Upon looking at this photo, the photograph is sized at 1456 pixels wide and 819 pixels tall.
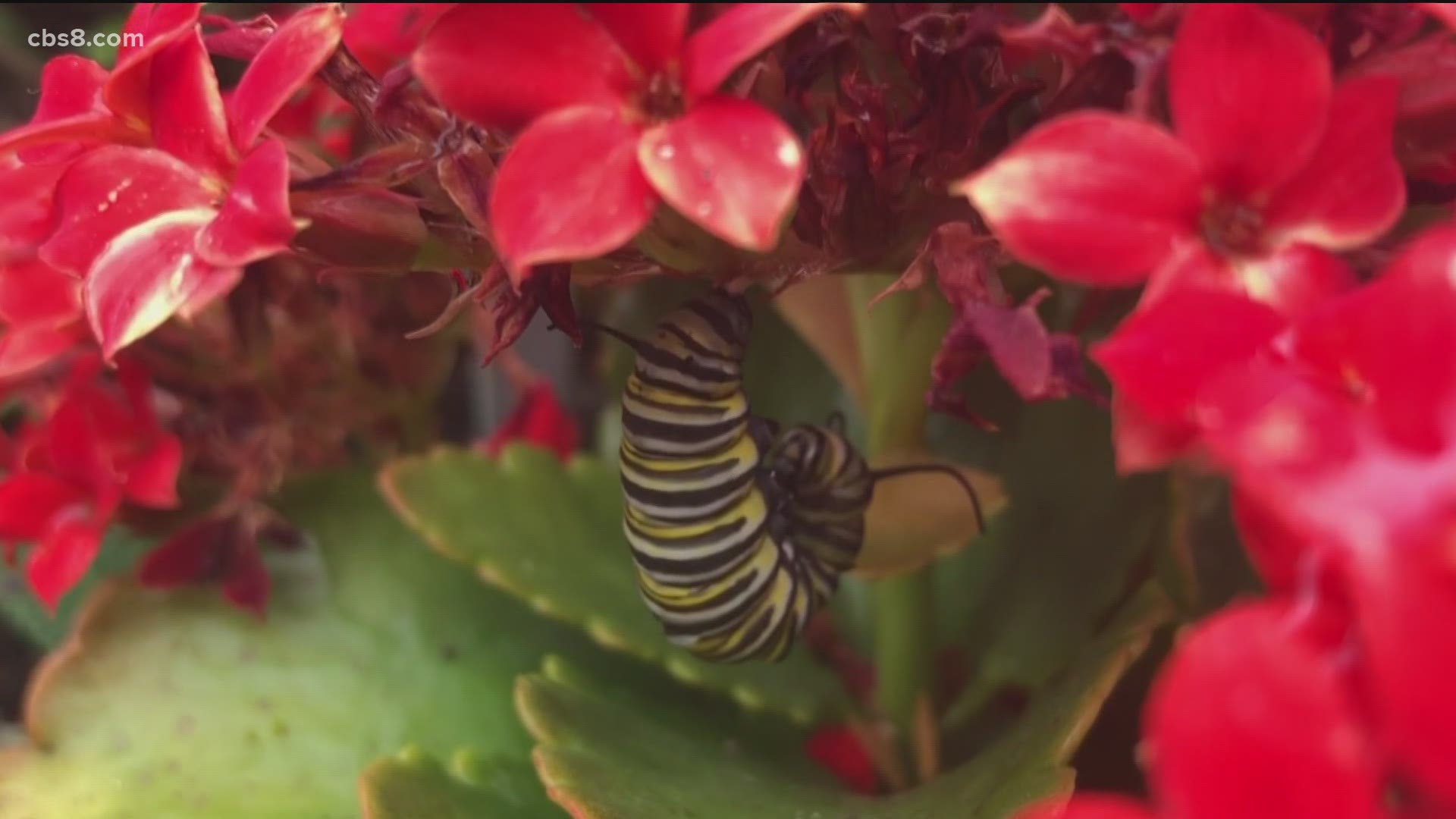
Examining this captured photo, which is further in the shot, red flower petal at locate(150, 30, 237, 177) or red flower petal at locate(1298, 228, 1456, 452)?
red flower petal at locate(150, 30, 237, 177)

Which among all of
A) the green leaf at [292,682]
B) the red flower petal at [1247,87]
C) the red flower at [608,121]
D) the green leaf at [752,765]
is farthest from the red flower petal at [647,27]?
the green leaf at [292,682]

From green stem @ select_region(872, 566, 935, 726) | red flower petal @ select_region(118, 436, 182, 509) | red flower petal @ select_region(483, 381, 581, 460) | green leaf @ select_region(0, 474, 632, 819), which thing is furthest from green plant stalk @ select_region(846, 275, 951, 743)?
red flower petal @ select_region(118, 436, 182, 509)

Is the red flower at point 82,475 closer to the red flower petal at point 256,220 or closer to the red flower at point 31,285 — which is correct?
the red flower at point 31,285

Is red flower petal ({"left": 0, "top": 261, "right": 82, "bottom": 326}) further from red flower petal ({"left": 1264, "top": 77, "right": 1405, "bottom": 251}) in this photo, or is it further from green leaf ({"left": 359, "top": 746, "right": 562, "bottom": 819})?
red flower petal ({"left": 1264, "top": 77, "right": 1405, "bottom": 251})

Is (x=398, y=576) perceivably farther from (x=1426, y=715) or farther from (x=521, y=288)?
(x=1426, y=715)

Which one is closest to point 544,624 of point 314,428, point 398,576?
point 398,576

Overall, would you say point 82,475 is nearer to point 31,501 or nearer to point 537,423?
point 31,501
